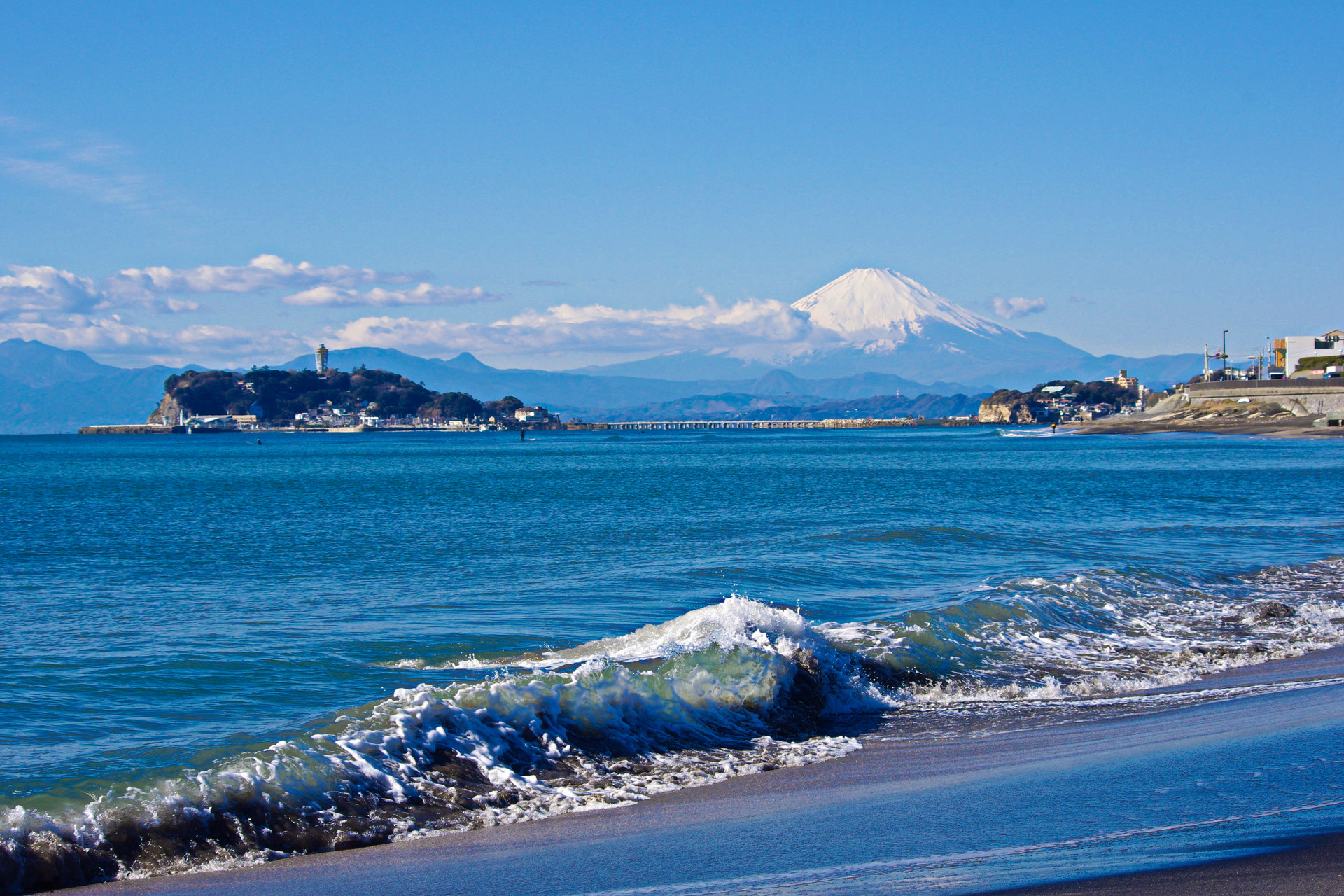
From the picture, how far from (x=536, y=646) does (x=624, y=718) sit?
3.86 meters

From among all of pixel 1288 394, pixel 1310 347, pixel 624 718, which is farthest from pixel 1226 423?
pixel 624 718

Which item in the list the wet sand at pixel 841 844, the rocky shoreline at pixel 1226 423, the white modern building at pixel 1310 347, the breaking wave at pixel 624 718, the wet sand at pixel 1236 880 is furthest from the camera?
the white modern building at pixel 1310 347

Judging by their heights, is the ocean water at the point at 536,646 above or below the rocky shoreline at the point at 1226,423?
below

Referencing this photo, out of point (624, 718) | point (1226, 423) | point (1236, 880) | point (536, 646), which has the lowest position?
point (536, 646)

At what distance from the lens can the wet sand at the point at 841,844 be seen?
5.11m

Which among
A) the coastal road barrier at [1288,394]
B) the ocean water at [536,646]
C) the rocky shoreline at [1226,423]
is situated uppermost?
the coastal road barrier at [1288,394]

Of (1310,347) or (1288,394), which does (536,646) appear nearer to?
(1288,394)

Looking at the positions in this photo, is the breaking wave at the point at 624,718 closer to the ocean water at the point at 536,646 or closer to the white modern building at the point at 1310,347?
the ocean water at the point at 536,646

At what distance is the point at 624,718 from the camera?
8.58 meters

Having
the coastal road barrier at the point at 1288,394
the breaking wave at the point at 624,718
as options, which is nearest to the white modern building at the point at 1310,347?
the coastal road barrier at the point at 1288,394

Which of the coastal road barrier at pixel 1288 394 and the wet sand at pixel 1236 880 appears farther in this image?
the coastal road barrier at pixel 1288 394

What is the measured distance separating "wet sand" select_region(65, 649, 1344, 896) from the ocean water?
15.7 inches

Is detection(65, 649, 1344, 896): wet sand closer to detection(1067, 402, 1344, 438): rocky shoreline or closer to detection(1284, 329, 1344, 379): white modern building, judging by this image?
detection(1067, 402, 1344, 438): rocky shoreline

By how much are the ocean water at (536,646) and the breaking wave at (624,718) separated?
0.09 ft
